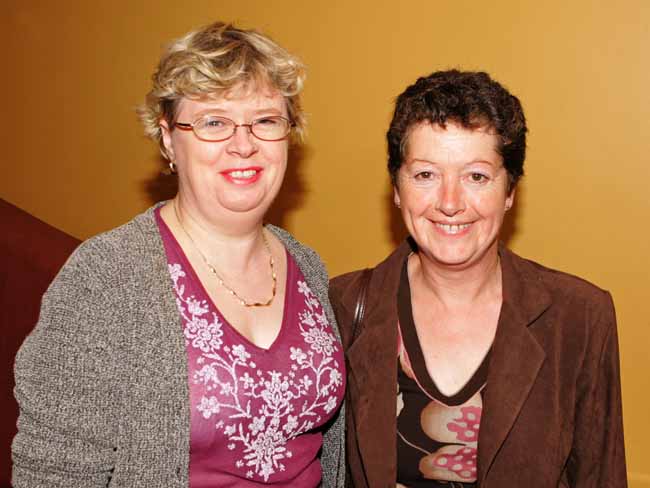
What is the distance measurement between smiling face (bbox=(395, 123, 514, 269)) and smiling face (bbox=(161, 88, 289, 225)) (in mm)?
390

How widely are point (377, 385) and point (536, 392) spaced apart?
0.45 metres

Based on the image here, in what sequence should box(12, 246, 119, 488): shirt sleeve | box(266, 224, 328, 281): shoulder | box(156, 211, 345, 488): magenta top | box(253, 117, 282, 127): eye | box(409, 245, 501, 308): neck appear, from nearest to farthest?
box(12, 246, 119, 488): shirt sleeve → box(156, 211, 345, 488): magenta top → box(253, 117, 282, 127): eye → box(409, 245, 501, 308): neck → box(266, 224, 328, 281): shoulder

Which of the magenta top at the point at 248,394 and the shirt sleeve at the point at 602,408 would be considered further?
the shirt sleeve at the point at 602,408

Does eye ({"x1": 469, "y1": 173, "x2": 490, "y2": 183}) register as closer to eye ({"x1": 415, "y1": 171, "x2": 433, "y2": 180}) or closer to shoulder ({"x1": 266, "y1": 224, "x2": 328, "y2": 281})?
eye ({"x1": 415, "y1": 171, "x2": 433, "y2": 180})

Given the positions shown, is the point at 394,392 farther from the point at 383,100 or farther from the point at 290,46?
the point at 290,46

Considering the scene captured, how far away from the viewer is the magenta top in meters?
1.73

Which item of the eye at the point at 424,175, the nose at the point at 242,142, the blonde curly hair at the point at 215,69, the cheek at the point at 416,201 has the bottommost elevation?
the cheek at the point at 416,201

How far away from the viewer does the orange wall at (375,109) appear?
2566 millimetres

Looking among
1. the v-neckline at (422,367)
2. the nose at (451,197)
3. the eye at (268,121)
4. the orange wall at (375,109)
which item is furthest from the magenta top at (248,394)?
the orange wall at (375,109)

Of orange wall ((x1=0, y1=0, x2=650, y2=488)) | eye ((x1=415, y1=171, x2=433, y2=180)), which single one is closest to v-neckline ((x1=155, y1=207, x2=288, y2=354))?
eye ((x1=415, y1=171, x2=433, y2=180))

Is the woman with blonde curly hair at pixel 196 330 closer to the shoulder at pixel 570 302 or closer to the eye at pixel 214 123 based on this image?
the eye at pixel 214 123

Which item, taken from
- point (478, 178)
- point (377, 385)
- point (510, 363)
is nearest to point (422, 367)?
point (377, 385)

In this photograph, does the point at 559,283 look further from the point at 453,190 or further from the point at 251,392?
the point at 251,392

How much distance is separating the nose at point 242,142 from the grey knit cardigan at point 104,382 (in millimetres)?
364
